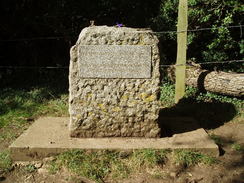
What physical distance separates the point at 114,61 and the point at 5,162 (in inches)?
63.4

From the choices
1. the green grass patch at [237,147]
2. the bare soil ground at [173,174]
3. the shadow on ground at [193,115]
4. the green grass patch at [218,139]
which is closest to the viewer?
the bare soil ground at [173,174]

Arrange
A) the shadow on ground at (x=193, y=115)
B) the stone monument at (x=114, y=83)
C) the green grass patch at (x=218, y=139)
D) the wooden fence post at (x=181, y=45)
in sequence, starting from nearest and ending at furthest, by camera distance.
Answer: the stone monument at (x=114, y=83), the green grass patch at (x=218, y=139), the shadow on ground at (x=193, y=115), the wooden fence post at (x=181, y=45)

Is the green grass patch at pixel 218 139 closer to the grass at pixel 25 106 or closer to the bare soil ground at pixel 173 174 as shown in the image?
the bare soil ground at pixel 173 174

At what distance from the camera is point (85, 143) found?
373 centimetres

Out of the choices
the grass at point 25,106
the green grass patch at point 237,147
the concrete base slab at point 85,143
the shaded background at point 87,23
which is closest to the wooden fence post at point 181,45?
the shaded background at point 87,23

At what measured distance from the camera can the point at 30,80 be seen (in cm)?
721

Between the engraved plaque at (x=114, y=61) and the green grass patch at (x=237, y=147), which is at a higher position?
the engraved plaque at (x=114, y=61)

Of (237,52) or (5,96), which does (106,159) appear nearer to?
(5,96)

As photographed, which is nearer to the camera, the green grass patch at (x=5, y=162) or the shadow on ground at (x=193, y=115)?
the green grass patch at (x=5, y=162)

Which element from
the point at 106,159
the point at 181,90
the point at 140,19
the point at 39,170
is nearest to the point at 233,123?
the point at 181,90

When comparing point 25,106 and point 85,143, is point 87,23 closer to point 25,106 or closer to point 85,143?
point 25,106

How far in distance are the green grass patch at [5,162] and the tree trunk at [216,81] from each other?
3.61 m

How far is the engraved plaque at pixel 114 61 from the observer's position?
3.74m

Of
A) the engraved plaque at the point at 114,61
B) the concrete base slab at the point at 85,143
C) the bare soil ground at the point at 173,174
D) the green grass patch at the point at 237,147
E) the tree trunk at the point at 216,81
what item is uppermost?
the engraved plaque at the point at 114,61
